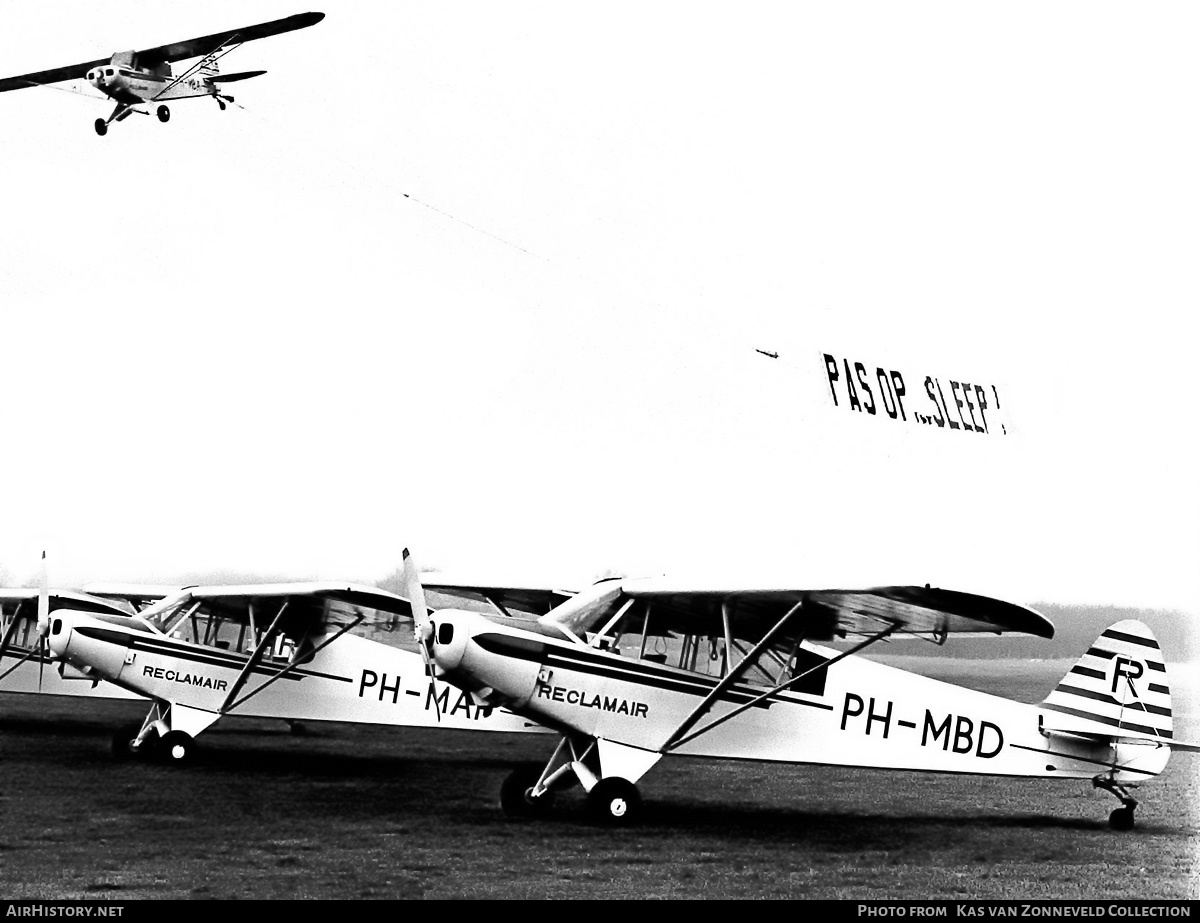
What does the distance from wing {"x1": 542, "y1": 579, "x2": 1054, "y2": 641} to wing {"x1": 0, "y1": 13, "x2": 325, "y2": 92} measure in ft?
21.0

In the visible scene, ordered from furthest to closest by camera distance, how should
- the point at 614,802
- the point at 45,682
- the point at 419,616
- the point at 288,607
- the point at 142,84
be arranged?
the point at 45,682, the point at 288,607, the point at 142,84, the point at 419,616, the point at 614,802

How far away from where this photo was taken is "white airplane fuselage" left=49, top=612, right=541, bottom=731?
57.9 feet

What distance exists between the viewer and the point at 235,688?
57.7 ft

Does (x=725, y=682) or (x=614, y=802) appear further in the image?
(x=725, y=682)

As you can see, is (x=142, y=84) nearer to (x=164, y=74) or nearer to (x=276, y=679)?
(x=164, y=74)

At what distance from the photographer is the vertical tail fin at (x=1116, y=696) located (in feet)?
45.9

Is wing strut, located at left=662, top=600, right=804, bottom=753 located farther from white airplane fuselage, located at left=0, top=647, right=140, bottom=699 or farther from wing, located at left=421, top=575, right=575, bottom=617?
white airplane fuselage, located at left=0, top=647, right=140, bottom=699

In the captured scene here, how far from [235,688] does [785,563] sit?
14.8 meters

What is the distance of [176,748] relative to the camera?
57.9 ft

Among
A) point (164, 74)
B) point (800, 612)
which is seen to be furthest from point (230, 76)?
point (800, 612)

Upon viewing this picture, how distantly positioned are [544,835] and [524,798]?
1.13m

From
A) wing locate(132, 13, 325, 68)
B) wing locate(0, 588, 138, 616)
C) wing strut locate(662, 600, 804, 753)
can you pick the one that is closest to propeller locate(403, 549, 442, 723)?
wing strut locate(662, 600, 804, 753)
